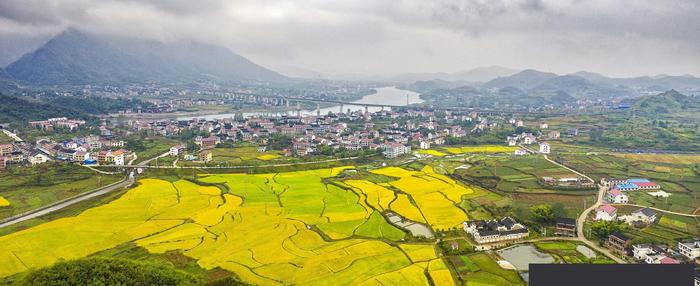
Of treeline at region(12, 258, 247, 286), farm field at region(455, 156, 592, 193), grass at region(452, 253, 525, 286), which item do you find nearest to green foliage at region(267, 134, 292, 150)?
farm field at region(455, 156, 592, 193)

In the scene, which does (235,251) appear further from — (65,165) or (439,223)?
(65,165)

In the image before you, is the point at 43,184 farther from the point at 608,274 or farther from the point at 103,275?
the point at 608,274

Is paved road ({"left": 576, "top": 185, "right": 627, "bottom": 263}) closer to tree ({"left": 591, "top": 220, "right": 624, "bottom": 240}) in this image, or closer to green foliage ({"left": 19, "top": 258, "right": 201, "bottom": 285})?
tree ({"left": 591, "top": 220, "right": 624, "bottom": 240})

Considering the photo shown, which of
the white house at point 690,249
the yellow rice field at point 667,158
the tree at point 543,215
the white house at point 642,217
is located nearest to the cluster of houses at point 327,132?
the yellow rice field at point 667,158

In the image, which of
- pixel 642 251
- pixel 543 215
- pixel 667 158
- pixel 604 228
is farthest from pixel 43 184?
pixel 667 158

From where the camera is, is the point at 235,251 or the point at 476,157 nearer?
the point at 235,251

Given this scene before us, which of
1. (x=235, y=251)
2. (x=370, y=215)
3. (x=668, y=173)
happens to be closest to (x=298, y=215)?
(x=370, y=215)
